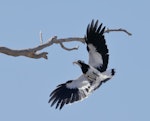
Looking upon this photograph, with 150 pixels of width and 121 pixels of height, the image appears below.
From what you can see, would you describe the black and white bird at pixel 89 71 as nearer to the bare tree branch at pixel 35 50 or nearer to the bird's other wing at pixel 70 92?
the bird's other wing at pixel 70 92

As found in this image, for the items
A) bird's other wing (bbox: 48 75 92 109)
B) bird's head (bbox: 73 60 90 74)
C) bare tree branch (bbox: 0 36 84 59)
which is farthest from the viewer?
bird's head (bbox: 73 60 90 74)

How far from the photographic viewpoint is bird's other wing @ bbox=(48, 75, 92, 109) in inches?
343

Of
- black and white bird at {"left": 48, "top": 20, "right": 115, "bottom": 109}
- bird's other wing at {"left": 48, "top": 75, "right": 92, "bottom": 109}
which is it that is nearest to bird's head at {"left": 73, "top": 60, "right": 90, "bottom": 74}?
black and white bird at {"left": 48, "top": 20, "right": 115, "bottom": 109}

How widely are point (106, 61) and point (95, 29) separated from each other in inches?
22.0

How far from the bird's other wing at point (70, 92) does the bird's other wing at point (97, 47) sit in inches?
13.4

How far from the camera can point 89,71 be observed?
878cm

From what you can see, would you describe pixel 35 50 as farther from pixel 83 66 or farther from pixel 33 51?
pixel 83 66

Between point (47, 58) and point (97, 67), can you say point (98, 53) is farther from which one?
point (47, 58)

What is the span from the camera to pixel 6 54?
8.28 metres

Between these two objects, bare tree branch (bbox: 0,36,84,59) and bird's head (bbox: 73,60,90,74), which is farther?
bird's head (bbox: 73,60,90,74)

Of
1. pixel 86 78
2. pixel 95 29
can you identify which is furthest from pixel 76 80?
pixel 95 29

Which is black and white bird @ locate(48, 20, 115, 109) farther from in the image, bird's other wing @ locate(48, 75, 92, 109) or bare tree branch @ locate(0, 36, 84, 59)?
bare tree branch @ locate(0, 36, 84, 59)

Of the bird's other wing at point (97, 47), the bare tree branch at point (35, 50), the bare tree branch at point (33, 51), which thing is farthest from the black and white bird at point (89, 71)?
the bare tree branch at point (33, 51)

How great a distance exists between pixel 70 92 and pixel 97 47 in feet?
2.74
